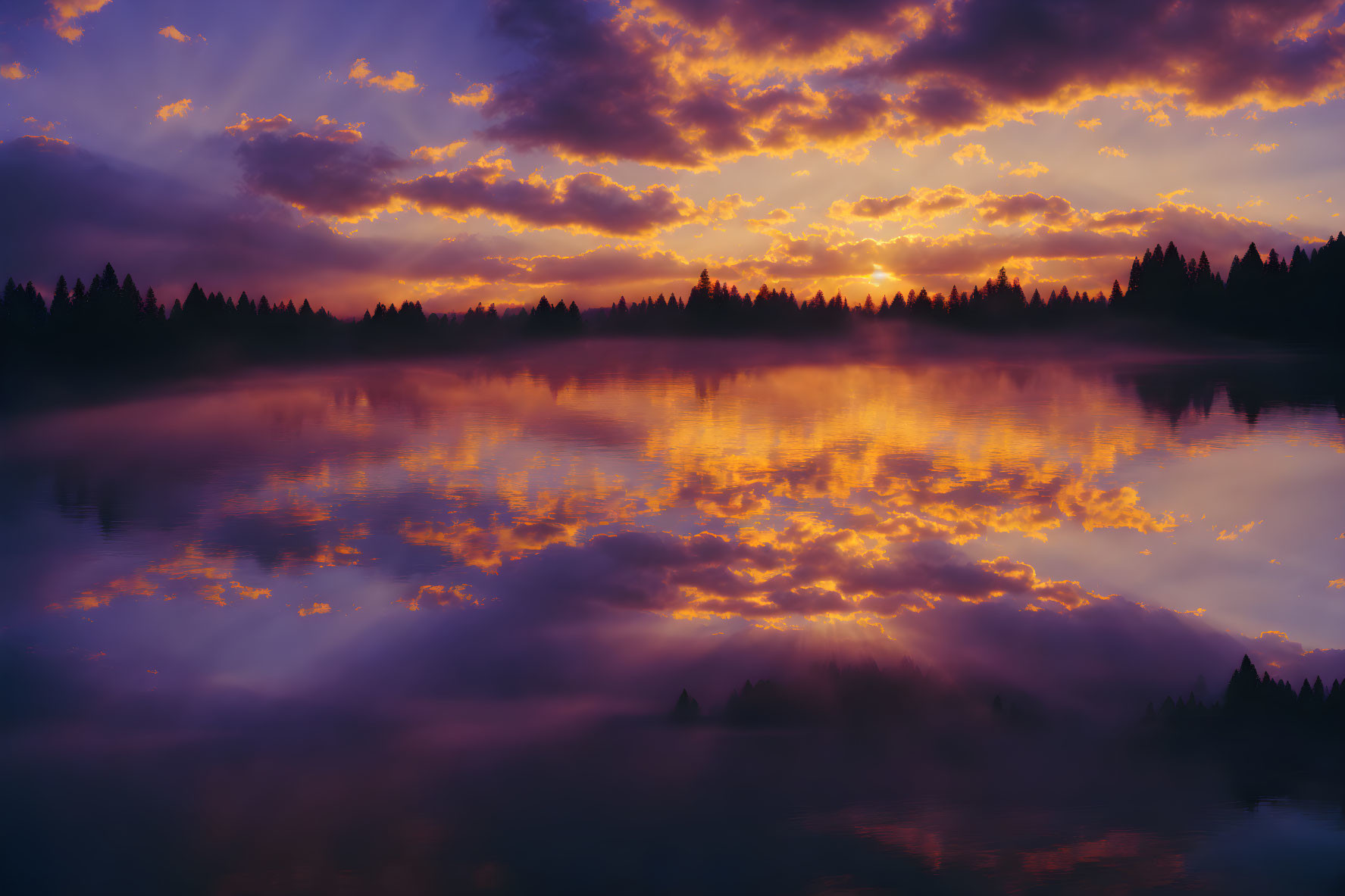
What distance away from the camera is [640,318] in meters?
188

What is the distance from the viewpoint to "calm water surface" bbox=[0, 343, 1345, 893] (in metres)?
19.9

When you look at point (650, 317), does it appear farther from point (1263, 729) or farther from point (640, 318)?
point (1263, 729)

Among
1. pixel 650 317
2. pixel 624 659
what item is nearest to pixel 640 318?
pixel 650 317

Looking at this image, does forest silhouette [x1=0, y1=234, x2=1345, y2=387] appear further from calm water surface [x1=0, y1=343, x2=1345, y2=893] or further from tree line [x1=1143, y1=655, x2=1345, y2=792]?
tree line [x1=1143, y1=655, x2=1345, y2=792]

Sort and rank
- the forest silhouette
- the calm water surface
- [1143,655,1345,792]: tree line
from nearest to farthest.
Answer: the calm water surface
[1143,655,1345,792]: tree line
the forest silhouette

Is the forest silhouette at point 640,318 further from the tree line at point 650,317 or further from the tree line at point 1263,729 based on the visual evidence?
the tree line at point 1263,729

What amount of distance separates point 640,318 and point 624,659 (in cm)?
16354

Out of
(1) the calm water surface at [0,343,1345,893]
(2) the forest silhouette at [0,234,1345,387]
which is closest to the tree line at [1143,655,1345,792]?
(1) the calm water surface at [0,343,1345,893]

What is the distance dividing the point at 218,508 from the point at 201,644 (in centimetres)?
1982

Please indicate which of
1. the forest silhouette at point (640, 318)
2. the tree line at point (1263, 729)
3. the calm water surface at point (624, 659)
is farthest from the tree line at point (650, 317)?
the tree line at point (1263, 729)

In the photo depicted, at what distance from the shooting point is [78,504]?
4709cm

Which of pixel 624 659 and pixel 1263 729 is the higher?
pixel 624 659

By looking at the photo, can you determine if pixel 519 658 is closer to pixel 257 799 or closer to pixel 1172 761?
pixel 257 799

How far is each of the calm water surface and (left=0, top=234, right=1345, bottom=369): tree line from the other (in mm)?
70340
